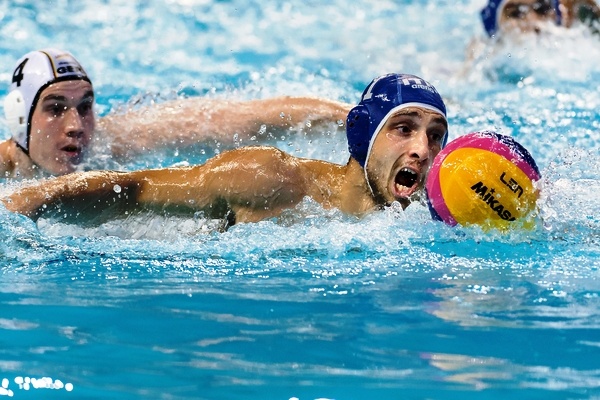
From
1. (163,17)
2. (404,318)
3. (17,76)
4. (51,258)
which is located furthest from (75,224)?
(163,17)

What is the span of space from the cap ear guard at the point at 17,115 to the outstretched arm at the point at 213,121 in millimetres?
429

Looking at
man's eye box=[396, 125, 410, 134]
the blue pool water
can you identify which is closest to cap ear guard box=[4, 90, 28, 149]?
the blue pool water

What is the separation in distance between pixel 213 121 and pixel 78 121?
79cm

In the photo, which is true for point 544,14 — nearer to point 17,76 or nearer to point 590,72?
point 590,72

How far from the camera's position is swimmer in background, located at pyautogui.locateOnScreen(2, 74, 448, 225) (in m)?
3.60

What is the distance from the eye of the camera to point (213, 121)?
17.8 ft


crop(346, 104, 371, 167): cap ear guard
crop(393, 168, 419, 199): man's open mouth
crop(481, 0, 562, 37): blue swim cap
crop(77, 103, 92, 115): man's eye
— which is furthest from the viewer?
crop(481, 0, 562, 37): blue swim cap

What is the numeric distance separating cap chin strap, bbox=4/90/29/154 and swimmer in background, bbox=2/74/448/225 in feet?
5.07

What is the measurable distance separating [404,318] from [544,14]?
514 cm

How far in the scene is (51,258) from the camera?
11.9 feet

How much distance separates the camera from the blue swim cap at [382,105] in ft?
12.3

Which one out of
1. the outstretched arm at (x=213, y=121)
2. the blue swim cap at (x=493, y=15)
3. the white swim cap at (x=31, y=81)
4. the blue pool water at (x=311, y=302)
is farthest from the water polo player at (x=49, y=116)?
the blue swim cap at (x=493, y=15)

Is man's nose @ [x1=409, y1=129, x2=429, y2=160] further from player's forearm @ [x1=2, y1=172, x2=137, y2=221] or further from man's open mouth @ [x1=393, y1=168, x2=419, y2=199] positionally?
player's forearm @ [x1=2, y1=172, x2=137, y2=221]

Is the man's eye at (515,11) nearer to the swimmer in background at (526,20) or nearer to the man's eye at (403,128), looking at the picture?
the swimmer in background at (526,20)
